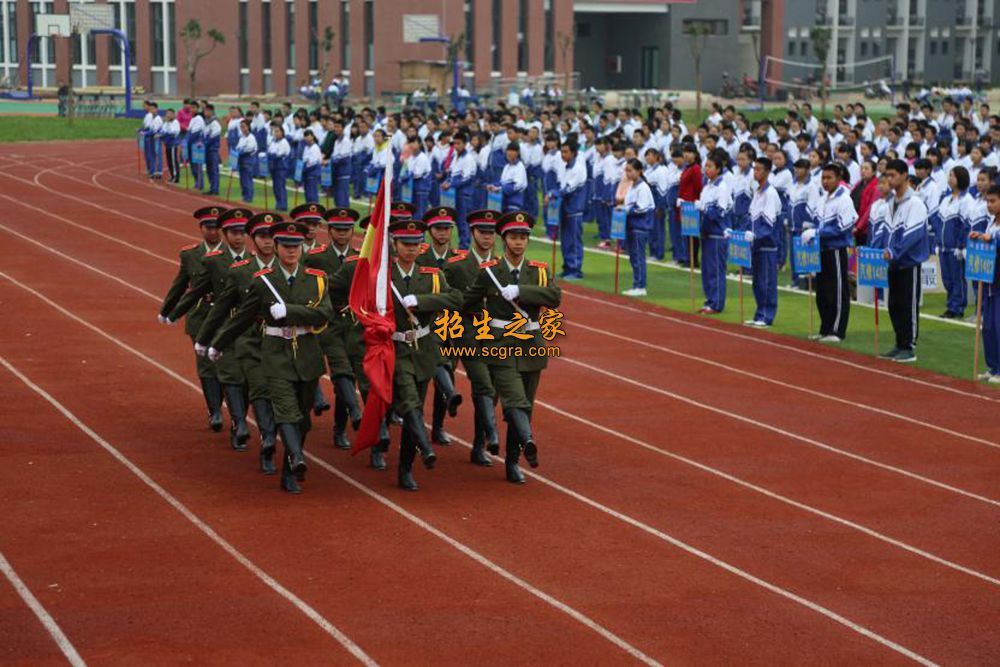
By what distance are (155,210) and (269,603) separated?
2377cm

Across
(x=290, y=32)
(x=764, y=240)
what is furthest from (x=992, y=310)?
(x=290, y=32)

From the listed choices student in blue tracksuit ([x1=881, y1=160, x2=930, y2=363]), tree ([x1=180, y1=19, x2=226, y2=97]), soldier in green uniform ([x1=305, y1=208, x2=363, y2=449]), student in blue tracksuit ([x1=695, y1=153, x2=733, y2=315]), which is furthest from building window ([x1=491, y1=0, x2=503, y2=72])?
soldier in green uniform ([x1=305, y1=208, x2=363, y2=449])

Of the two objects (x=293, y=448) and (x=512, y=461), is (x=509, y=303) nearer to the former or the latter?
(x=512, y=461)

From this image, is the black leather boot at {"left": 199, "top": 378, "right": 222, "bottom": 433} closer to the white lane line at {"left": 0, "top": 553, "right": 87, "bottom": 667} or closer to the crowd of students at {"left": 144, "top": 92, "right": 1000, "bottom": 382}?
the crowd of students at {"left": 144, "top": 92, "right": 1000, "bottom": 382}

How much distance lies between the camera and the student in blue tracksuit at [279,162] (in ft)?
109

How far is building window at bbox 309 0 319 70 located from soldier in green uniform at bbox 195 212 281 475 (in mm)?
67731

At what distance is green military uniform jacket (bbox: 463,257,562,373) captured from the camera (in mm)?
12164

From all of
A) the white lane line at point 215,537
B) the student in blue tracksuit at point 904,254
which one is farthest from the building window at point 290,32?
the white lane line at point 215,537

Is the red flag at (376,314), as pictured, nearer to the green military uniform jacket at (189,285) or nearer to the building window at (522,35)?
the green military uniform jacket at (189,285)

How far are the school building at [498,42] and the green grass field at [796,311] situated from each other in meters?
48.5

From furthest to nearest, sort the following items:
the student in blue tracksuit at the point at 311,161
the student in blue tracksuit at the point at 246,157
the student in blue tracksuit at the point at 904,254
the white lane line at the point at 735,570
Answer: the student in blue tracksuit at the point at 246,157 → the student in blue tracksuit at the point at 311,161 → the student in blue tracksuit at the point at 904,254 → the white lane line at the point at 735,570

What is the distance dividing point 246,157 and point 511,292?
24.1 meters

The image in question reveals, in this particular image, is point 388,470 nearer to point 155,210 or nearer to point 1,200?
point 155,210

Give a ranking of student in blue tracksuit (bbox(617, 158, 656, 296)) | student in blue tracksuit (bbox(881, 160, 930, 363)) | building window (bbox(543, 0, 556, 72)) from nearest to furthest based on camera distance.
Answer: student in blue tracksuit (bbox(881, 160, 930, 363)), student in blue tracksuit (bbox(617, 158, 656, 296)), building window (bbox(543, 0, 556, 72))
